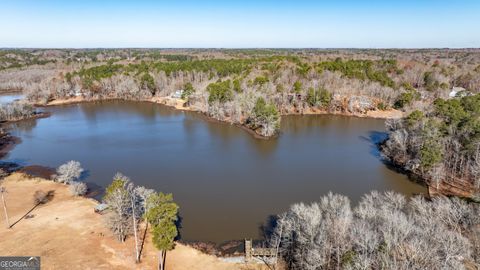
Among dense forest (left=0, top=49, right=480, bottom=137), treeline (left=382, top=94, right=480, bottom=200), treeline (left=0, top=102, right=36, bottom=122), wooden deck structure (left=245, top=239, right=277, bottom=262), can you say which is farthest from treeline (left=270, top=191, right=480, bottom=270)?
treeline (left=0, top=102, right=36, bottom=122)

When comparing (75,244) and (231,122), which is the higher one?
(231,122)

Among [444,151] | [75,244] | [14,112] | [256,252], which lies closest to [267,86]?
[444,151]

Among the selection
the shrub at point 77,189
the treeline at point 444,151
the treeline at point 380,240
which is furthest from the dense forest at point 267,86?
the treeline at point 380,240

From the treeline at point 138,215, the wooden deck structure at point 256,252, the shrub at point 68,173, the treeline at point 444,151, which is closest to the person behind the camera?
the treeline at point 138,215

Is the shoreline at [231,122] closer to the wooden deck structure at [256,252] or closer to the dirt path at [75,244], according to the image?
the wooden deck structure at [256,252]

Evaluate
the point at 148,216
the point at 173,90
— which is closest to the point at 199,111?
the point at 173,90

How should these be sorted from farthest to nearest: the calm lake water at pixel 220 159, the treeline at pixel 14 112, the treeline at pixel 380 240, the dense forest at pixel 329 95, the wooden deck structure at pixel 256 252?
the treeline at pixel 14 112 < the dense forest at pixel 329 95 < the calm lake water at pixel 220 159 < the wooden deck structure at pixel 256 252 < the treeline at pixel 380 240

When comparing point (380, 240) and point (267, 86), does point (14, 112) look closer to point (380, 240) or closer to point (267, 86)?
point (267, 86)
